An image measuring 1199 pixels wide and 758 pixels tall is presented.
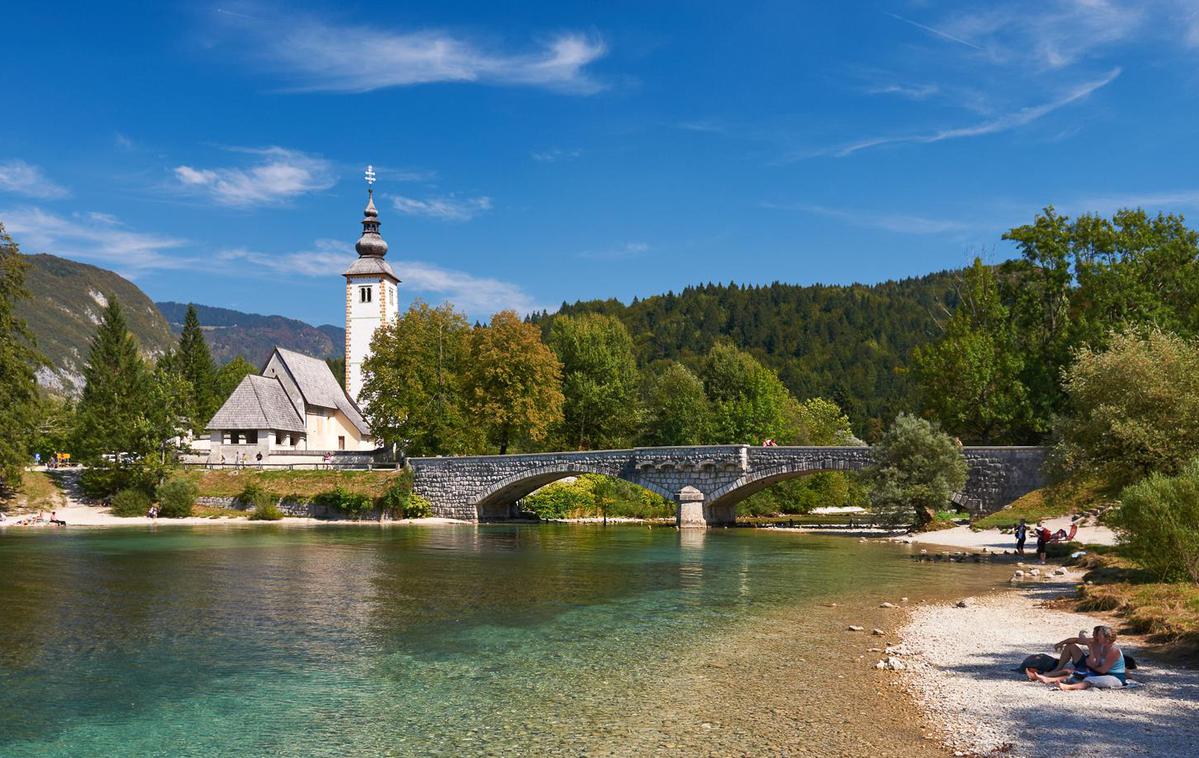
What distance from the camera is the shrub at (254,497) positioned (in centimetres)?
5566

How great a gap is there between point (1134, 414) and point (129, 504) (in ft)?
179

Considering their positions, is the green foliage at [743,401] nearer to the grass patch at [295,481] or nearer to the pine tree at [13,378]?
the grass patch at [295,481]

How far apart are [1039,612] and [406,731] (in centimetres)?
1449

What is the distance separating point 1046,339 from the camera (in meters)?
51.8

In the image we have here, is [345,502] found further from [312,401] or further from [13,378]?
[13,378]

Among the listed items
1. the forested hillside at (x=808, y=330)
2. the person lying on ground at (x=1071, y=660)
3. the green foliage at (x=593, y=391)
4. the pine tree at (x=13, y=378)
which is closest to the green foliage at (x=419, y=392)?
the green foliage at (x=593, y=391)

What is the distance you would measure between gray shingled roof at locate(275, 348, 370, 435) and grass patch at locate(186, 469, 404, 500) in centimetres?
1161

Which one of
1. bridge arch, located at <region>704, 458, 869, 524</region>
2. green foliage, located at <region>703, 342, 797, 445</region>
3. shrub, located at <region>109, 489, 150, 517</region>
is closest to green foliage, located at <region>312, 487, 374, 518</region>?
shrub, located at <region>109, 489, 150, 517</region>

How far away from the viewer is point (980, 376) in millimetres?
50562

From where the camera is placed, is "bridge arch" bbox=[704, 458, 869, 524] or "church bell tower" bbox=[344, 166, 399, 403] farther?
"church bell tower" bbox=[344, 166, 399, 403]

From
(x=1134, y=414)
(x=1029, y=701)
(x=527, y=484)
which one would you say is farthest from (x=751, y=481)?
(x=1029, y=701)

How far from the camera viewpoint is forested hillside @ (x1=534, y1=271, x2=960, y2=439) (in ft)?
450

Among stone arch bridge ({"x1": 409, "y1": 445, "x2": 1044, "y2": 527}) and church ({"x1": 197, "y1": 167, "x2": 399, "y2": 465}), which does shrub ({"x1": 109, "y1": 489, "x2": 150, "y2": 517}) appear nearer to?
church ({"x1": 197, "y1": 167, "x2": 399, "y2": 465})

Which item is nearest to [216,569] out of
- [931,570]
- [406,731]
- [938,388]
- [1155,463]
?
[406,731]
